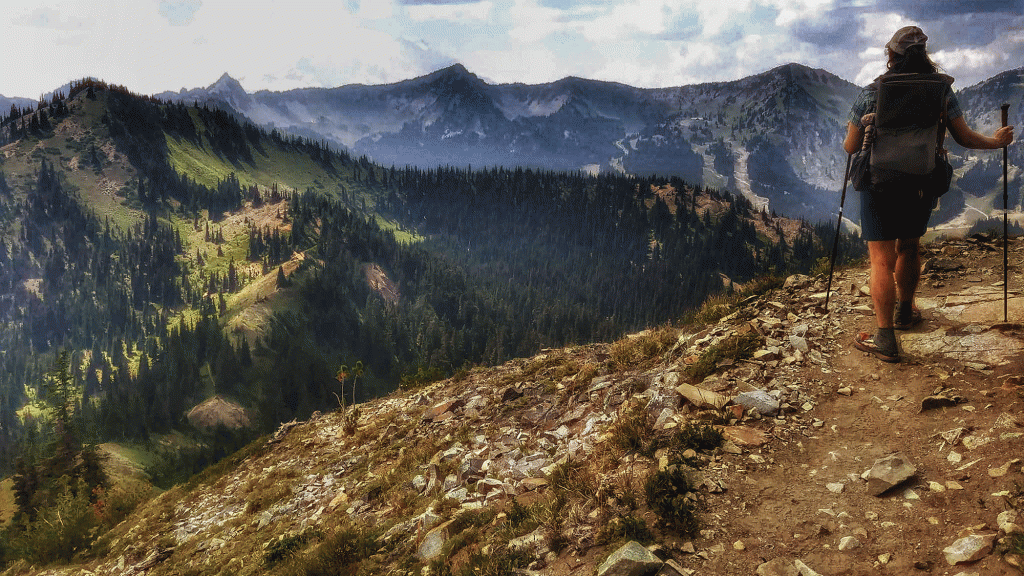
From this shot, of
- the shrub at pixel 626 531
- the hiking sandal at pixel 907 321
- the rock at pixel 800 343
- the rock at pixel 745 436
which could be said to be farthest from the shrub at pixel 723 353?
the shrub at pixel 626 531

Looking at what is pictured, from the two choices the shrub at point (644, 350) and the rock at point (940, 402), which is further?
the shrub at point (644, 350)

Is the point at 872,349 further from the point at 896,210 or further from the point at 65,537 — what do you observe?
the point at 65,537

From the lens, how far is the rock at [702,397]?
25.7ft

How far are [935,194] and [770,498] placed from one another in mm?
5760

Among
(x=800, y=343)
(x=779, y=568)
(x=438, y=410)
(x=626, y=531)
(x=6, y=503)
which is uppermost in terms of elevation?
(x=800, y=343)

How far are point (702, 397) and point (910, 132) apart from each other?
202 inches

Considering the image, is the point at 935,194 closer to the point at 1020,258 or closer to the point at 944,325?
the point at 944,325

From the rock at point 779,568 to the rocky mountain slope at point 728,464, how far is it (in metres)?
0.03

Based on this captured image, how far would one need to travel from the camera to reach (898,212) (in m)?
7.78

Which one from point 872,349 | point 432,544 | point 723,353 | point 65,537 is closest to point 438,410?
point 432,544

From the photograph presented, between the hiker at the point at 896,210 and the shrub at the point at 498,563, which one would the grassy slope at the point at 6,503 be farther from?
the hiker at the point at 896,210

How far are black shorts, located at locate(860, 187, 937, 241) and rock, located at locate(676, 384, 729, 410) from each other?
3.48m

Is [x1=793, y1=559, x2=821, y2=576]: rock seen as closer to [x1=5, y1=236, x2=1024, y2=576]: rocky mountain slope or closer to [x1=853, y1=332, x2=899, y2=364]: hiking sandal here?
[x1=5, y1=236, x2=1024, y2=576]: rocky mountain slope

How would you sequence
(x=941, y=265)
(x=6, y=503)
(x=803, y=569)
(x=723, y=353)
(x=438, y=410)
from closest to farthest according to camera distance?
(x=803, y=569) < (x=723, y=353) < (x=941, y=265) < (x=438, y=410) < (x=6, y=503)
